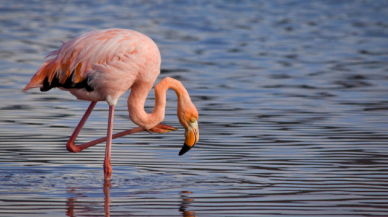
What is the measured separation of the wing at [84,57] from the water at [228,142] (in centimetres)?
84

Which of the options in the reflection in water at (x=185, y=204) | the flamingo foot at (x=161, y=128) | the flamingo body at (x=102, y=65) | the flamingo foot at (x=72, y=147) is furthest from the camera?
the flamingo foot at (x=161, y=128)

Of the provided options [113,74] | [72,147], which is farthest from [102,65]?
[72,147]

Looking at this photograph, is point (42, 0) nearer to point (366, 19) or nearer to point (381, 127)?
point (366, 19)

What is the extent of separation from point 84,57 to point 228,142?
2141mm

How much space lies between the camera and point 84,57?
7.17 meters

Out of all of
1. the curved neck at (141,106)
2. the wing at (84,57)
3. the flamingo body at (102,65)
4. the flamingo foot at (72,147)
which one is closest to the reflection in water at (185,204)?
the curved neck at (141,106)

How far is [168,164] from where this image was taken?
7.45 m

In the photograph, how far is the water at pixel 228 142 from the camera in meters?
5.95

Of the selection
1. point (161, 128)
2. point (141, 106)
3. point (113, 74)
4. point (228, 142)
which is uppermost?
point (113, 74)

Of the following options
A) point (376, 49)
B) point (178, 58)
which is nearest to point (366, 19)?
point (376, 49)

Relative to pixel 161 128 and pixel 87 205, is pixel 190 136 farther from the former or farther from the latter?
pixel 87 205

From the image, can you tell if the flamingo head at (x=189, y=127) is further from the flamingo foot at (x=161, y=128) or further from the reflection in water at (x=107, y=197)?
the reflection in water at (x=107, y=197)

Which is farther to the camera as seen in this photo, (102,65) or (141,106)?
(141,106)

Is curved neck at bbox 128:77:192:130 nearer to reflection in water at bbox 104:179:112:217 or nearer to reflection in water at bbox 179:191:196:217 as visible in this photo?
reflection in water at bbox 104:179:112:217
